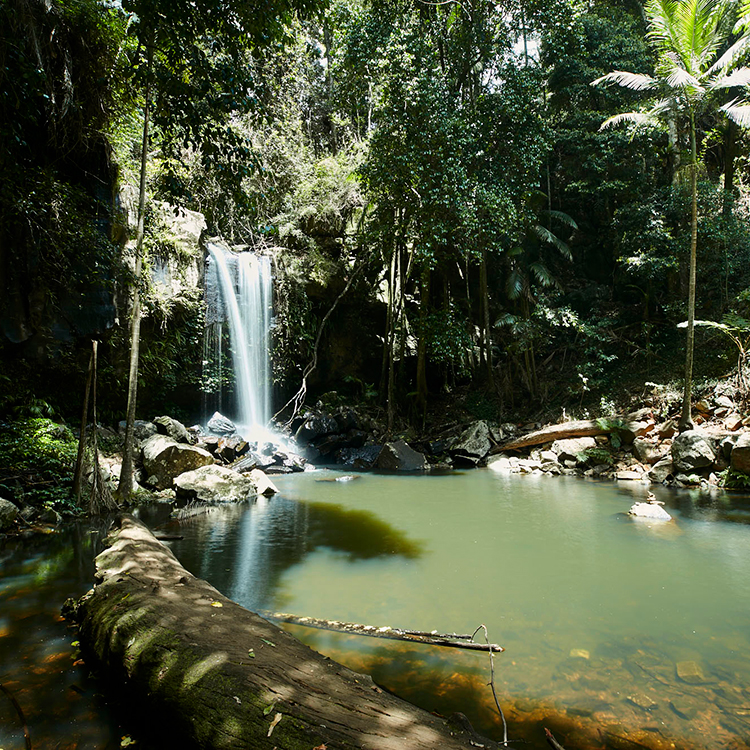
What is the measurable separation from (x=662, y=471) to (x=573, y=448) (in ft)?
6.63

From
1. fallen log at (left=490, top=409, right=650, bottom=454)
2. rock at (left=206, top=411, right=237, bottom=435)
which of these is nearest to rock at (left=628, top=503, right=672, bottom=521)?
fallen log at (left=490, top=409, right=650, bottom=454)

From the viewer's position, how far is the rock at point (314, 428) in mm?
13273

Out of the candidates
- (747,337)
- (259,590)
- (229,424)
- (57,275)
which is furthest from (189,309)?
(747,337)

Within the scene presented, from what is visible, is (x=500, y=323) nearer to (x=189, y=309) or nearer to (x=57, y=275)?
(x=189, y=309)

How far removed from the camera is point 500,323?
13.3m

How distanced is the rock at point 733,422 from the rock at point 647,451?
3.99 feet

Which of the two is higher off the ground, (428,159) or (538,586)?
(428,159)

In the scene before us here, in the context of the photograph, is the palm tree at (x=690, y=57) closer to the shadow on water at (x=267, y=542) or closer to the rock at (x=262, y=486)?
the shadow on water at (x=267, y=542)

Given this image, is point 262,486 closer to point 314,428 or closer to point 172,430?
point 172,430

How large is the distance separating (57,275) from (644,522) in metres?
9.75

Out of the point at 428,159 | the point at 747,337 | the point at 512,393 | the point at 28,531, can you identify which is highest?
the point at 428,159

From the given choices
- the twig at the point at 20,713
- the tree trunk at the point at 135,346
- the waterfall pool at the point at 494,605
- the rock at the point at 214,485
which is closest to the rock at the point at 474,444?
the waterfall pool at the point at 494,605

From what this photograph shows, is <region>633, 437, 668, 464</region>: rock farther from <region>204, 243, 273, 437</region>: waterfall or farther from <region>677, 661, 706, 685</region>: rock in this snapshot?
<region>204, 243, 273, 437</region>: waterfall

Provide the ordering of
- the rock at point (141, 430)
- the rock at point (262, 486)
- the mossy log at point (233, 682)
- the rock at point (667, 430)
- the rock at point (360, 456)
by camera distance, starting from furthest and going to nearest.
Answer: the rock at point (360, 456)
the rock at point (667, 430)
the rock at point (141, 430)
the rock at point (262, 486)
the mossy log at point (233, 682)
